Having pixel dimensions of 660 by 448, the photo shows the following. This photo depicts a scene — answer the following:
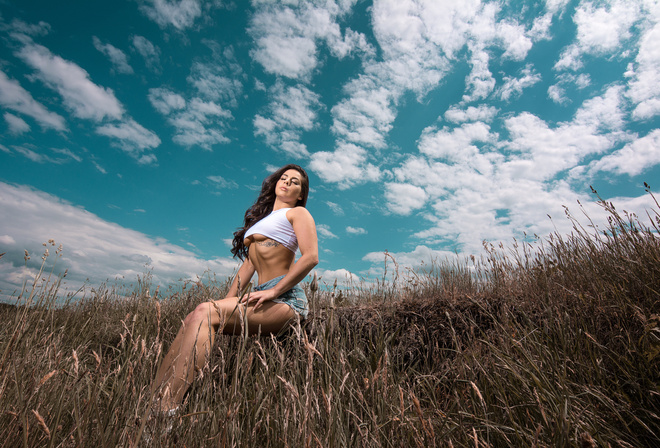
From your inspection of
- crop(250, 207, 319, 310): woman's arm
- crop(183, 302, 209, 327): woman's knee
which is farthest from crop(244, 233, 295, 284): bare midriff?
crop(183, 302, 209, 327): woman's knee

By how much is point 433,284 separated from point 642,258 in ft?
8.06

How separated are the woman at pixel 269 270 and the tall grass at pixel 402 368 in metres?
0.19

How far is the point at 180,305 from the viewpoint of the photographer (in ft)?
16.3

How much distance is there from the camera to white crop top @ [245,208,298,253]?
9.86 ft

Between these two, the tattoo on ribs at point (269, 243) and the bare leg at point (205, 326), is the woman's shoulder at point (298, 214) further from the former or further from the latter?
the bare leg at point (205, 326)

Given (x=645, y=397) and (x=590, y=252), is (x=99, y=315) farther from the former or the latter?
(x=590, y=252)

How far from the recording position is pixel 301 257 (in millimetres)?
2703

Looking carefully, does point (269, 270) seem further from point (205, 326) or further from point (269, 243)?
point (205, 326)

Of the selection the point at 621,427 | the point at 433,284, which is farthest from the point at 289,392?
the point at 433,284

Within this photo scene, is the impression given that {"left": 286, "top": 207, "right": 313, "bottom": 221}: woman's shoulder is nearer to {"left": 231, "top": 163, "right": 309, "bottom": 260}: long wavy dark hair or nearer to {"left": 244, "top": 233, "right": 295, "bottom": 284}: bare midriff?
{"left": 244, "top": 233, "right": 295, "bottom": 284}: bare midriff

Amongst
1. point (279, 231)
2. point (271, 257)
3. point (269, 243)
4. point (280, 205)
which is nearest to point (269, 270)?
point (271, 257)

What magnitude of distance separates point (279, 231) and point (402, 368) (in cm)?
152

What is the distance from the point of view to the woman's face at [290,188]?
3.53m

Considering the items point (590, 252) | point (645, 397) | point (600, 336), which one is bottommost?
point (645, 397)
